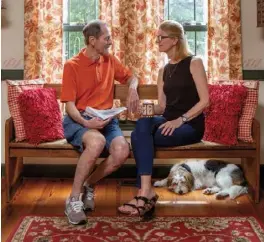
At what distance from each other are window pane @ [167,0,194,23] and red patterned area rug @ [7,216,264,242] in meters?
1.83

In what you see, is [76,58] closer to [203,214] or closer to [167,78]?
[167,78]

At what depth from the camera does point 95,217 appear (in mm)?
2773

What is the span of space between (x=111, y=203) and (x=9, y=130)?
88 cm

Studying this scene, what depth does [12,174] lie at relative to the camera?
3307 mm

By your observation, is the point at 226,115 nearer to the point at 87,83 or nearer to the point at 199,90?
the point at 199,90

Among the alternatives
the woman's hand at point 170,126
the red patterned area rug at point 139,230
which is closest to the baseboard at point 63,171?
the woman's hand at point 170,126

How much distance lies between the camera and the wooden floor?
290 cm

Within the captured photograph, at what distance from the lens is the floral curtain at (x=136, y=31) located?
3.69 meters

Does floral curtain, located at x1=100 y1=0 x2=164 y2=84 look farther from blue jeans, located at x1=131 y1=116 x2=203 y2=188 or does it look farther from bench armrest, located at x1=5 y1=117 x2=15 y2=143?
bench armrest, located at x1=5 y1=117 x2=15 y2=143

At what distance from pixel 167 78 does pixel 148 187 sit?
0.78 meters

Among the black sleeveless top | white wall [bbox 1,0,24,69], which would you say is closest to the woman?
the black sleeveless top

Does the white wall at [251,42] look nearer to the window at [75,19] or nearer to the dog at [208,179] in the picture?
the dog at [208,179]

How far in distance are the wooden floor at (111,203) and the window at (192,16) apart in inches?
50.6

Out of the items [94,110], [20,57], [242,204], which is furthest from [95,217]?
[20,57]
